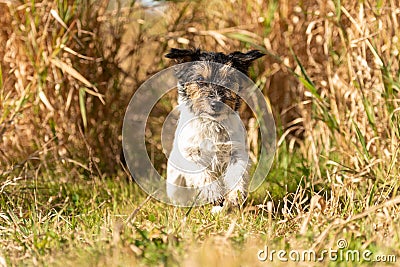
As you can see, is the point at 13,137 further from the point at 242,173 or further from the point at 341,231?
the point at 341,231

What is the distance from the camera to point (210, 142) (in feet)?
14.8

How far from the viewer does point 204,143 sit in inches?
178

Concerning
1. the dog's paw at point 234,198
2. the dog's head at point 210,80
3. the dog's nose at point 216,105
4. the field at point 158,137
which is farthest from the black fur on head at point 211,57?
the dog's paw at point 234,198

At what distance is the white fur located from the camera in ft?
14.8

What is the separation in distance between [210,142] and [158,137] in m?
2.18

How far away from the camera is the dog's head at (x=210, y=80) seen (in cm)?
443

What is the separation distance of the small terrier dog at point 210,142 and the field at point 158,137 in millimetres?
263

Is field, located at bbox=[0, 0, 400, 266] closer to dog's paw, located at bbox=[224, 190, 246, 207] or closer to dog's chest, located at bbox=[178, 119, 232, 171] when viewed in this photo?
dog's paw, located at bbox=[224, 190, 246, 207]

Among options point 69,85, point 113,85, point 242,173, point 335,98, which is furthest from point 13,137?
point 335,98

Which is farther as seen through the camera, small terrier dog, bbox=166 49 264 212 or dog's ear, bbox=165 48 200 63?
dog's ear, bbox=165 48 200 63

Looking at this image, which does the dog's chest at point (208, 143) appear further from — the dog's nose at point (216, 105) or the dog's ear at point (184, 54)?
the dog's ear at point (184, 54)

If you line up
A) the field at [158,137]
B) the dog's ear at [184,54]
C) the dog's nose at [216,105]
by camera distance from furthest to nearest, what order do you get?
the dog's ear at [184,54]
the dog's nose at [216,105]
the field at [158,137]

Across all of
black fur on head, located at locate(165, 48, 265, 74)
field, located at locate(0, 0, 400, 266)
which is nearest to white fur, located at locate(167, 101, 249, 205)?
field, located at locate(0, 0, 400, 266)

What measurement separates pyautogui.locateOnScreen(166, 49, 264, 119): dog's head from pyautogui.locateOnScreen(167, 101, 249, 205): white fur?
0.08 meters
